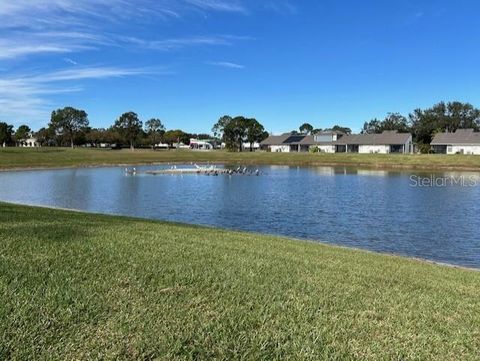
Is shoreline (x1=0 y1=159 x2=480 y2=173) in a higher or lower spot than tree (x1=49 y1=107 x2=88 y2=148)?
Answer: lower

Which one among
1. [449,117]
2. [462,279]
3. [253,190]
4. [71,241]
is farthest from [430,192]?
[449,117]

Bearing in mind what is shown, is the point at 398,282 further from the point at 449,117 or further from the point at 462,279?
the point at 449,117

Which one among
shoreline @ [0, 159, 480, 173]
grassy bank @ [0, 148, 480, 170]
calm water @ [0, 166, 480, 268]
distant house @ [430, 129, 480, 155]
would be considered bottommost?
calm water @ [0, 166, 480, 268]

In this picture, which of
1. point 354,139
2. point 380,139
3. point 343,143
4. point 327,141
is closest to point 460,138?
point 380,139

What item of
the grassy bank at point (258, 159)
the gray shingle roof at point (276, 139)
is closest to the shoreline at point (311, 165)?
the grassy bank at point (258, 159)

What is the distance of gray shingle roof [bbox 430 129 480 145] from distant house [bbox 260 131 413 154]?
820cm

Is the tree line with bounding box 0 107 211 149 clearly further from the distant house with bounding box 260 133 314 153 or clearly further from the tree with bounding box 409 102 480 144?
the tree with bounding box 409 102 480 144

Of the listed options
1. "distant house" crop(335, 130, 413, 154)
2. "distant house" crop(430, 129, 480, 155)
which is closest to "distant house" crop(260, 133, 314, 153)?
"distant house" crop(335, 130, 413, 154)

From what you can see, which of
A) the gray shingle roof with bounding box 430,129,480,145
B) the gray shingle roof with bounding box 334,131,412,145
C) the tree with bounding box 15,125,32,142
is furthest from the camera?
the tree with bounding box 15,125,32,142

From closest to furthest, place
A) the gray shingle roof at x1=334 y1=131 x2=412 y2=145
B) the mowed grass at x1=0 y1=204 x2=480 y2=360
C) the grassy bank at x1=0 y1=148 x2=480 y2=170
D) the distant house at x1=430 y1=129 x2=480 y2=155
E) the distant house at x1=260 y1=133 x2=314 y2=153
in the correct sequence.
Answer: the mowed grass at x1=0 y1=204 x2=480 y2=360 → the grassy bank at x1=0 y1=148 x2=480 y2=170 → the distant house at x1=430 y1=129 x2=480 y2=155 → the gray shingle roof at x1=334 y1=131 x2=412 y2=145 → the distant house at x1=260 y1=133 x2=314 y2=153

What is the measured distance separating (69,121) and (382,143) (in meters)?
98.1

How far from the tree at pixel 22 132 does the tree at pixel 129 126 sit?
54.3 m

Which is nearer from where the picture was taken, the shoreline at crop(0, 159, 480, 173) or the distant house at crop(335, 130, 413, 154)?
the shoreline at crop(0, 159, 480, 173)

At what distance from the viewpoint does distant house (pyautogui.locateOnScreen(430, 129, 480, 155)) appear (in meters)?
112
